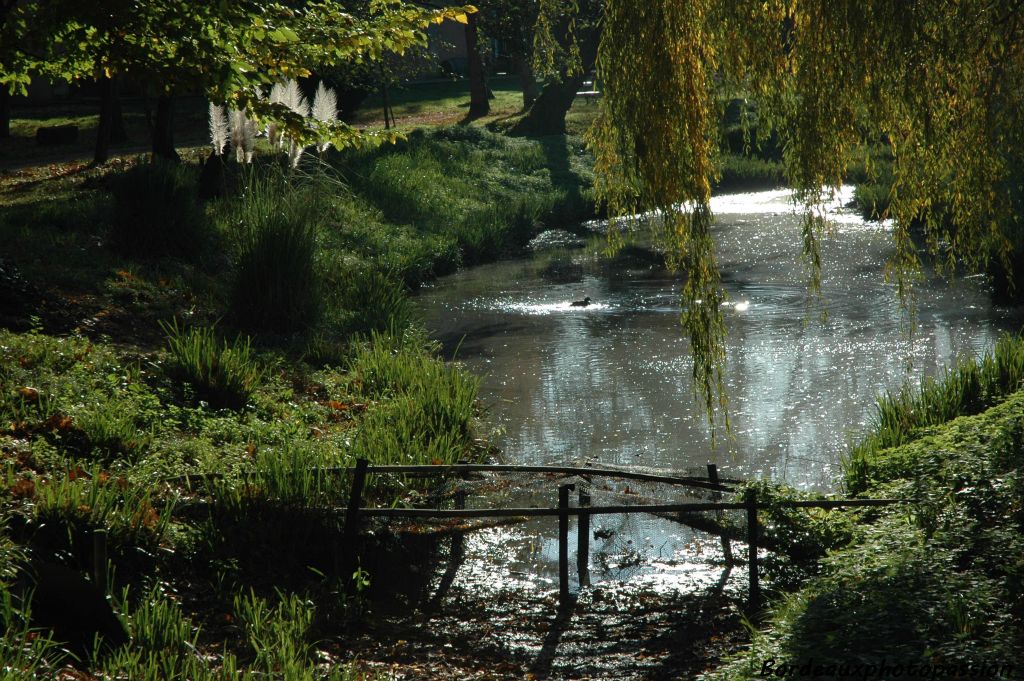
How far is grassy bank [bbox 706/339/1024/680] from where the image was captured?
15.2 feet

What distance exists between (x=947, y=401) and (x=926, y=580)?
14.1 ft

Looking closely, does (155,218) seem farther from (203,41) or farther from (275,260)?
(203,41)

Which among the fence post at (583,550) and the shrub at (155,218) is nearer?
the fence post at (583,550)

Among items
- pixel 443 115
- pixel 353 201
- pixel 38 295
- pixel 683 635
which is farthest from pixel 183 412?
pixel 443 115

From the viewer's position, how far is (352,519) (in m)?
7.12

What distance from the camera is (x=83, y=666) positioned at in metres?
5.38

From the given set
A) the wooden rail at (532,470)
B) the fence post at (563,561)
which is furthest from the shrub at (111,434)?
the fence post at (563,561)

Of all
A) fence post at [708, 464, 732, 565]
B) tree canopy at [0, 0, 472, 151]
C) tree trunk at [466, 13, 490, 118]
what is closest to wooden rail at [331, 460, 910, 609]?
fence post at [708, 464, 732, 565]

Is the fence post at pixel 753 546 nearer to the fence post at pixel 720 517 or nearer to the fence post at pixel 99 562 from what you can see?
the fence post at pixel 720 517

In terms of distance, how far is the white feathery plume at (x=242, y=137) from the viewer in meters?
13.0

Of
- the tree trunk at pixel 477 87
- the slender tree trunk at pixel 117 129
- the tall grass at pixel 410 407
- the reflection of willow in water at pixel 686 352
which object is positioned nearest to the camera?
the tall grass at pixel 410 407

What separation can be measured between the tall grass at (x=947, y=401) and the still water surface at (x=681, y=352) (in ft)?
1.76

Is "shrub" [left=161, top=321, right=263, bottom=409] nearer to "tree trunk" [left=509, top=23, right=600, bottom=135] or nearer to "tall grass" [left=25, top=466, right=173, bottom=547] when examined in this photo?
"tall grass" [left=25, top=466, right=173, bottom=547]

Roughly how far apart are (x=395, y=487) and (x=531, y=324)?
795cm
